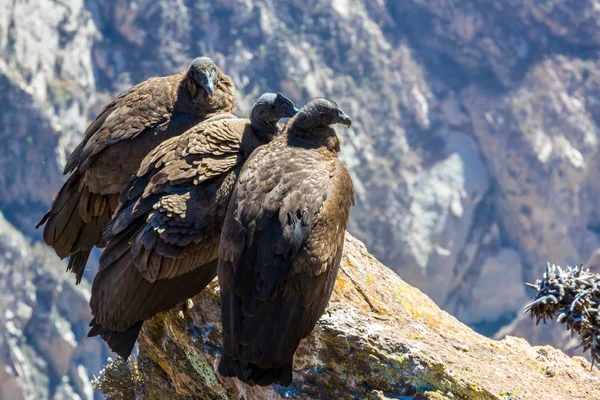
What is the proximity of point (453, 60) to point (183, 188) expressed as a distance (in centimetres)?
13191

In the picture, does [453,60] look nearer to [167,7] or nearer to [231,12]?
[231,12]

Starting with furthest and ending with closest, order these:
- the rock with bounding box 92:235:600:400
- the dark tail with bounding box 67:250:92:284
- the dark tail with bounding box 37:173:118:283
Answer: the dark tail with bounding box 67:250:92:284, the dark tail with bounding box 37:173:118:283, the rock with bounding box 92:235:600:400

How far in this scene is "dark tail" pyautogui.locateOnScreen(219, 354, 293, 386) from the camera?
264 inches

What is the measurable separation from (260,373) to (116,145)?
11.8 ft

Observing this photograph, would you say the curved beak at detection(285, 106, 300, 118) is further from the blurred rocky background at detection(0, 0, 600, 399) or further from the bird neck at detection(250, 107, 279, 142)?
the blurred rocky background at detection(0, 0, 600, 399)

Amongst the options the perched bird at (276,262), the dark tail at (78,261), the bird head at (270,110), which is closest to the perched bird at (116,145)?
the dark tail at (78,261)

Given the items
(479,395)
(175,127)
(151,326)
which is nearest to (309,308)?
(479,395)

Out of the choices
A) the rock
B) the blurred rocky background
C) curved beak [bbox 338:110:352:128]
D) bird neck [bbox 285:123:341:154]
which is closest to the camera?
the rock

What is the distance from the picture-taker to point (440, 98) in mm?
133375

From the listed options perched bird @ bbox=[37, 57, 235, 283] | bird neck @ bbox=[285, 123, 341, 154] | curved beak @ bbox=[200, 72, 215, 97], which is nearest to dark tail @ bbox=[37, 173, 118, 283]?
perched bird @ bbox=[37, 57, 235, 283]

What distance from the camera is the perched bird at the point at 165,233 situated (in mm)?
7395

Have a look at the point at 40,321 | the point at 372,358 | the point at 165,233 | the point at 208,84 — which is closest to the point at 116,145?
the point at 208,84

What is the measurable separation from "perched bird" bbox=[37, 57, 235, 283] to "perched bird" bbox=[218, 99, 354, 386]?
2.46 m

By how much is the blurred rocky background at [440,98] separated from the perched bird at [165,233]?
114 metres
